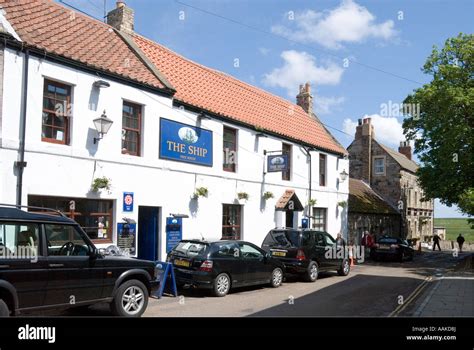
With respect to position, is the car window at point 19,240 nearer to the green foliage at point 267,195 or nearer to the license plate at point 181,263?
the license plate at point 181,263

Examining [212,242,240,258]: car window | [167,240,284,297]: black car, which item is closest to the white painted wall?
[167,240,284,297]: black car

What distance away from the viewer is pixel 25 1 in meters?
12.0

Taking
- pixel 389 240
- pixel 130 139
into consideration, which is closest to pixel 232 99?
pixel 130 139

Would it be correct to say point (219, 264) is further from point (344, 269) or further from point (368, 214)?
point (368, 214)

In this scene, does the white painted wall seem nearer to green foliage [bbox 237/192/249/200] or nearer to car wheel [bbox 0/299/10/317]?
green foliage [bbox 237/192/249/200]

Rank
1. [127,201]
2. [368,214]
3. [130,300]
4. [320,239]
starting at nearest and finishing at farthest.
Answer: [130,300] → [127,201] → [320,239] → [368,214]

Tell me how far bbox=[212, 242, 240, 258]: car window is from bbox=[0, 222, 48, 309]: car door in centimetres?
503

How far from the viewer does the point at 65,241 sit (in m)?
6.83

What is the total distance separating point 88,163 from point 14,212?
4965 mm

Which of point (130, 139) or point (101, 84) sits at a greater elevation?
point (101, 84)

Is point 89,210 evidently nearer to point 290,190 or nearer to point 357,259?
point 290,190

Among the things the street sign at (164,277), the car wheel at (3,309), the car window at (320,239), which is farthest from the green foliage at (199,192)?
the car wheel at (3,309)

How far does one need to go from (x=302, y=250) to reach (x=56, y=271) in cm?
882

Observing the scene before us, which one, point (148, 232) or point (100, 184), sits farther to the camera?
point (148, 232)
